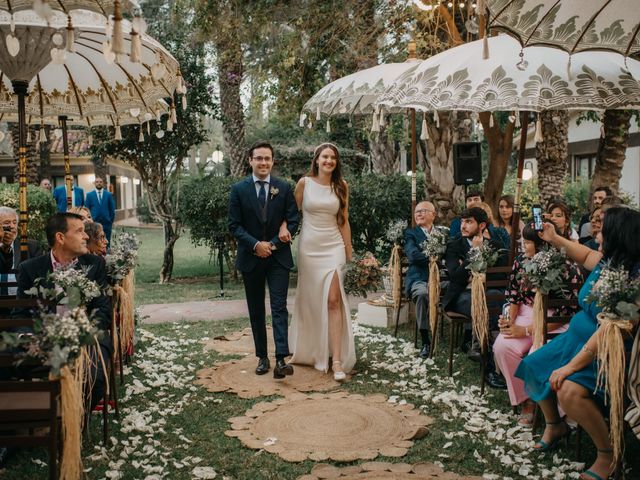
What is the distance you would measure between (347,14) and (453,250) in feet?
21.5

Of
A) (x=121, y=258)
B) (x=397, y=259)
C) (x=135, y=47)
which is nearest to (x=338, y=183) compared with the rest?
(x=397, y=259)

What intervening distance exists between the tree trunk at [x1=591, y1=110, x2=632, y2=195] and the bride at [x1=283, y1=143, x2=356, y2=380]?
20.2 ft

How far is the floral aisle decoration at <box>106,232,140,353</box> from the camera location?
4984 mm

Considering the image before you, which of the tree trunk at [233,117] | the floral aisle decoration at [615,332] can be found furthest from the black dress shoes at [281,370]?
the tree trunk at [233,117]

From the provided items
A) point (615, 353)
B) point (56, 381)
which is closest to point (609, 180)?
point (615, 353)

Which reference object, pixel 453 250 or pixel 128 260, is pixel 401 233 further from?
pixel 128 260

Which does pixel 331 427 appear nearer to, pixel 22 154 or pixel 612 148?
pixel 22 154

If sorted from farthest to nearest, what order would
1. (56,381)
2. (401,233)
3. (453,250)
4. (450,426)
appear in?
(401,233) → (453,250) → (450,426) → (56,381)

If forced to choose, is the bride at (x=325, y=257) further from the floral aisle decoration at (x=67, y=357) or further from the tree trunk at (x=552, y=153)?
the tree trunk at (x=552, y=153)

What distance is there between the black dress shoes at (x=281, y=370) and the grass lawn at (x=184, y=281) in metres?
2.73

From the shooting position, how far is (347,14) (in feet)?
36.4

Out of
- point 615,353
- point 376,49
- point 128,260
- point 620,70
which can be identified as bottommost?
point 615,353

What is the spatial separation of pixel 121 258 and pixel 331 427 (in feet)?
7.09

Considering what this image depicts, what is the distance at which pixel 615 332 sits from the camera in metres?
3.38
